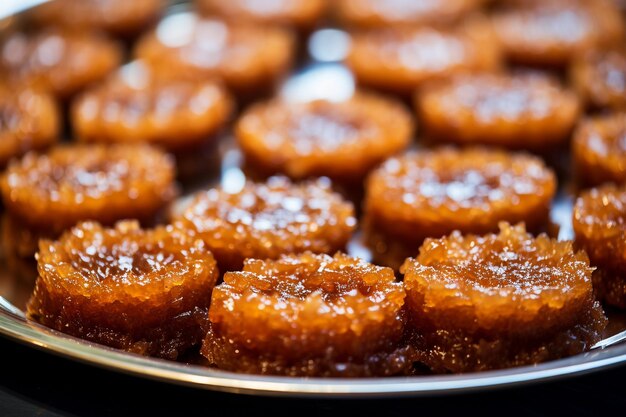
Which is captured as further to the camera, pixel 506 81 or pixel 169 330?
pixel 506 81

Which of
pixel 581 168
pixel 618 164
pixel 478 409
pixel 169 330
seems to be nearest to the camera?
pixel 478 409

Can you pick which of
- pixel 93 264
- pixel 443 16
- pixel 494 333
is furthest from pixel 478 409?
pixel 443 16

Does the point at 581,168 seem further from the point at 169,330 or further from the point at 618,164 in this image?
the point at 169,330

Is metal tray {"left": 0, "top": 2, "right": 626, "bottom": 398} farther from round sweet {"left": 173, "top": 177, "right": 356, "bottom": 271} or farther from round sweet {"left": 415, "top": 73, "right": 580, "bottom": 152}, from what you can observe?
round sweet {"left": 415, "top": 73, "right": 580, "bottom": 152}

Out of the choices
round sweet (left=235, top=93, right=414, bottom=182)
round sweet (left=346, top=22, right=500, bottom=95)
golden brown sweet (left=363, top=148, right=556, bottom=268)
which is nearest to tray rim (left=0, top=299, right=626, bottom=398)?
golden brown sweet (left=363, top=148, right=556, bottom=268)

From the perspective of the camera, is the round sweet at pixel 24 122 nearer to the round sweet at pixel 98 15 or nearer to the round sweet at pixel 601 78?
the round sweet at pixel 98 15

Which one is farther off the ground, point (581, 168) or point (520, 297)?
point (520, 297)

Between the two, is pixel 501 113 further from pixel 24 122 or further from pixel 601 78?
pixel 24 122
